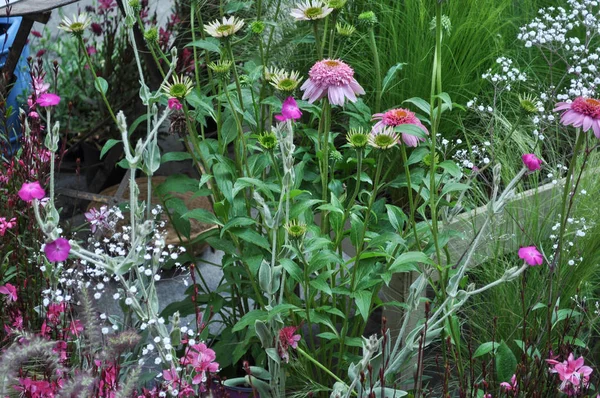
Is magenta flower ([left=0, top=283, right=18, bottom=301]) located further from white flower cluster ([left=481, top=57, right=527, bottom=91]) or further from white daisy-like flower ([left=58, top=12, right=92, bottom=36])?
white flower cluster ([left=481, top=57, right=527, bottom=91])

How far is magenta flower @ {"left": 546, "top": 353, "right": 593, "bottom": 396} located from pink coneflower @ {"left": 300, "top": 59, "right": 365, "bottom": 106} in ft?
2.23

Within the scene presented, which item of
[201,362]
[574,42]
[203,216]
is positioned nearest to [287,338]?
[201,362]

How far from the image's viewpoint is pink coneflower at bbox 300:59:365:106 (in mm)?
1807

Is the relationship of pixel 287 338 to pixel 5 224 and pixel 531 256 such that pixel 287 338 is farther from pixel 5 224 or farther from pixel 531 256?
pixel 5 224

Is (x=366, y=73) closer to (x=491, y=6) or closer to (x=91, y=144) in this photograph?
(x=491, y=6)

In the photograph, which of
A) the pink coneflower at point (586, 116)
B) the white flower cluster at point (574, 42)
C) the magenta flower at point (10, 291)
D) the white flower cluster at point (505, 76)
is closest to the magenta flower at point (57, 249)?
the magenta flower at point (10, 291)

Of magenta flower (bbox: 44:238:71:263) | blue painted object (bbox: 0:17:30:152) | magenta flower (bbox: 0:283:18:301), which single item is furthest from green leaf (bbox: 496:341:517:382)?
blue painted object (bbox: 0:17:30:152)

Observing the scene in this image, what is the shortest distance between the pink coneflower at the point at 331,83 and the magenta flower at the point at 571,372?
68cm

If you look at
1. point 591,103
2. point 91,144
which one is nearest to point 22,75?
point 91,144

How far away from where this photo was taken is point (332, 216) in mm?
2072

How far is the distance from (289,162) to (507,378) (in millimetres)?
742

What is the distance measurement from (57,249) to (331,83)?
0.66 m

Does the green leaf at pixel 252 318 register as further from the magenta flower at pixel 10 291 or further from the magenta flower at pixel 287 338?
the magenta flower at pixel 10 291

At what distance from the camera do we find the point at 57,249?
158 centimetres
